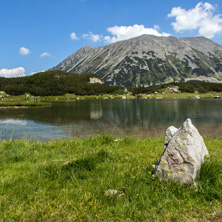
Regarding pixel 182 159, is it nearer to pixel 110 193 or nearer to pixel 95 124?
pixel 110 193

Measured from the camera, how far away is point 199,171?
6.00m

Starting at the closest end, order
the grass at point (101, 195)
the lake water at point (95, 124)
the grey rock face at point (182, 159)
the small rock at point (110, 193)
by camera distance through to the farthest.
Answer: the grass at point (101, 195) < the small rock at point (110, 193) < the grey rock face at point (182, 159) < the lake water at point (95, 124)

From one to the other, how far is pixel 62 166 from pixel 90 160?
1.20m

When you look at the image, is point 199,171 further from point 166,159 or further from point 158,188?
point 158,188

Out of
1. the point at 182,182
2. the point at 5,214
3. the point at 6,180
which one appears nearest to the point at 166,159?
the point at 182,182

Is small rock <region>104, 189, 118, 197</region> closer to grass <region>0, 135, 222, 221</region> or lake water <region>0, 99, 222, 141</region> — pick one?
grass <region>0, 135, 222, 221</region>

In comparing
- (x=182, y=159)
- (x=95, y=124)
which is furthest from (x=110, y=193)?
(x=95, y=124)

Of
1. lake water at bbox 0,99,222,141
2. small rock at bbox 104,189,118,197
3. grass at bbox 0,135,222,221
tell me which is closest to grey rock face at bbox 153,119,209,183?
grass at bbox 0,135,222,221

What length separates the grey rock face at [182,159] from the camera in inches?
222

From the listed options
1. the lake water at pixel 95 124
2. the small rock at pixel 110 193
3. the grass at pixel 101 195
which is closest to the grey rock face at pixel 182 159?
the grass at pixel 101 195

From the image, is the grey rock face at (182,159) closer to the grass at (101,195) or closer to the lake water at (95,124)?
the grass at (101,195)

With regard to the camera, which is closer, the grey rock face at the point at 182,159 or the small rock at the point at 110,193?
the small rock at the point at 110,193

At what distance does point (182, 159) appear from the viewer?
571cm

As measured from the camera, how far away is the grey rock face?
18.5 feet
